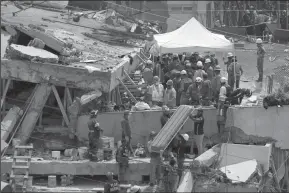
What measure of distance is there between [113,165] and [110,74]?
292 centimetres

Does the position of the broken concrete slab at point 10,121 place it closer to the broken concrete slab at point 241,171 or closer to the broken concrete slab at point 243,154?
the broken concrete slab at point 243,154

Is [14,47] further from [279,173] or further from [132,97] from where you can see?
[279,173]

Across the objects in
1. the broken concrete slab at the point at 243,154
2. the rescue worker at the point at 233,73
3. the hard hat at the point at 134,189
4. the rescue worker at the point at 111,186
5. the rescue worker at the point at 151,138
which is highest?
the rescue worker at the point at 233,73

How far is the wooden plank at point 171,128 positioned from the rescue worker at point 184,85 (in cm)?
112

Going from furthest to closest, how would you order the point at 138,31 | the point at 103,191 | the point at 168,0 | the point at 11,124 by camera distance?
the point at 168,0, the point at 138,31, the point at 11,124, the point at 103,191

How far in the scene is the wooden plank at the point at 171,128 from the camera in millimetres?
25672

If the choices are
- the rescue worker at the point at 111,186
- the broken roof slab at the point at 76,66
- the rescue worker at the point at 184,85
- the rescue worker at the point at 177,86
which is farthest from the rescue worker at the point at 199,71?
the rescue worker at the point at 111,186

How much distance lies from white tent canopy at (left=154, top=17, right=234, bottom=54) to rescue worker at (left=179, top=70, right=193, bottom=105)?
7.22ft

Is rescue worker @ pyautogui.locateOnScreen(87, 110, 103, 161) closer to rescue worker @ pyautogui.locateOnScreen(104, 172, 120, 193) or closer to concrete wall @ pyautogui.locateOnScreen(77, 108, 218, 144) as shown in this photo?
concrete wall @ pyautogui.locateOnScreen(77, 108, 218, 144)

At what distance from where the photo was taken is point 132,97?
29125 mm

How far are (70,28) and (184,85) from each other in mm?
9853

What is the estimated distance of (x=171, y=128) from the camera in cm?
2614

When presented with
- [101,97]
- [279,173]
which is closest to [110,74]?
[101,97]

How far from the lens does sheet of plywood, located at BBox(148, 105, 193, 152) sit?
1011 inches
